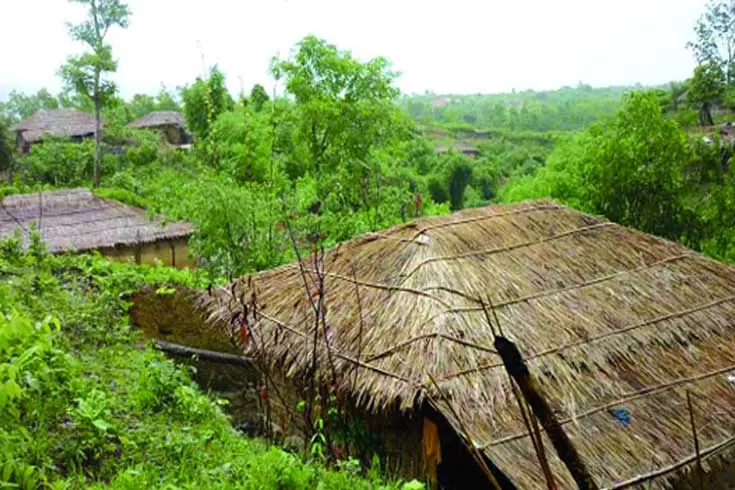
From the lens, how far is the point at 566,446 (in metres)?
1.12

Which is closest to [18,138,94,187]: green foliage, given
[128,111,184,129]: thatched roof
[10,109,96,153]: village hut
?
[10,109,96,153]: village hut

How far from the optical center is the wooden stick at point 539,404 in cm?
107

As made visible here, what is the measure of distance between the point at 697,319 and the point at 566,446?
5953 millimetres

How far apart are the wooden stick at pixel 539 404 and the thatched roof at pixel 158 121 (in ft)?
118

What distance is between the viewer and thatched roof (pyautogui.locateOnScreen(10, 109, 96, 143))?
31.6m

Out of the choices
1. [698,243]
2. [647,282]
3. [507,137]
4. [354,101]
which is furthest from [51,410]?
[507,137]

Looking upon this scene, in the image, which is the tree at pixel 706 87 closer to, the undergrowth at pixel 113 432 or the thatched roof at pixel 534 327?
the thatched roof at pixel 534 327

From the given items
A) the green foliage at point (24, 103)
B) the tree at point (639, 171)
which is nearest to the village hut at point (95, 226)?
the tree at point (639, 171)

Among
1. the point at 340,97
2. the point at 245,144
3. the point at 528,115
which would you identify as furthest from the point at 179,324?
the point at 528,115

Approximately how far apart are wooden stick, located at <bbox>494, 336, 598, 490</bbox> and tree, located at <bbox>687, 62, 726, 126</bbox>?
2272 cm

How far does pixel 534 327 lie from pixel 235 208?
5.00m

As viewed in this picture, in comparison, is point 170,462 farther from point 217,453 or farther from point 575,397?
point 575,397

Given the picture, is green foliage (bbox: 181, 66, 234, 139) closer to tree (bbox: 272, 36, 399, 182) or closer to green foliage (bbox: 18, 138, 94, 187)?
green foliage (bbox: 18, 138, 94, 187)

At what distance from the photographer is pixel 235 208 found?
31.0 feet
